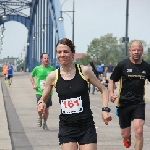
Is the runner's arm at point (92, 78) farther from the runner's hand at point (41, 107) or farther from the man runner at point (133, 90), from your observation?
the man runner at point (133, 90)

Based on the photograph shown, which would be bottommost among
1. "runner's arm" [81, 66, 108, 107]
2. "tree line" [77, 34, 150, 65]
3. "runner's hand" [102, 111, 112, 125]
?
"tree line" [77, 34, 150, 65]

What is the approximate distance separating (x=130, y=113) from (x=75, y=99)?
254cm

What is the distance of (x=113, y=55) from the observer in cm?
11806

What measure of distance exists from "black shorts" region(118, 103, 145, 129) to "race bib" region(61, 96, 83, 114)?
2364 millimetres

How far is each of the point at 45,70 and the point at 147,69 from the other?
15.2ft

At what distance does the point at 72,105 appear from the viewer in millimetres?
5539

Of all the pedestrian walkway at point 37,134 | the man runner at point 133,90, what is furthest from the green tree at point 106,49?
the man runner at point 133,90

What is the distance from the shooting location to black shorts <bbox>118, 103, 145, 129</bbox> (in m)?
7.86

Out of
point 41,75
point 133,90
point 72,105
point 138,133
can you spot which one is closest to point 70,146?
point 72,105

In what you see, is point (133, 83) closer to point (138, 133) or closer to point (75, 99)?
point (138, 133)

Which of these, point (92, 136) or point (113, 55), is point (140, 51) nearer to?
point (92, 136)

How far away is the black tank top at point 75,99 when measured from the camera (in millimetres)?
5566

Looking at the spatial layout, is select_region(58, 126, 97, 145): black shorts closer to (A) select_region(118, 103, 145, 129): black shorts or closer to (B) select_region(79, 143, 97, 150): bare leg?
(B) select_region(79, 143, 97, 150): bare leg

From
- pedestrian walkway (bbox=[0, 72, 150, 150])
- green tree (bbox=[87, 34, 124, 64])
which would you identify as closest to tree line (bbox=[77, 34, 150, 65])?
green tree (bbox=[87, 34, 124, 64])
